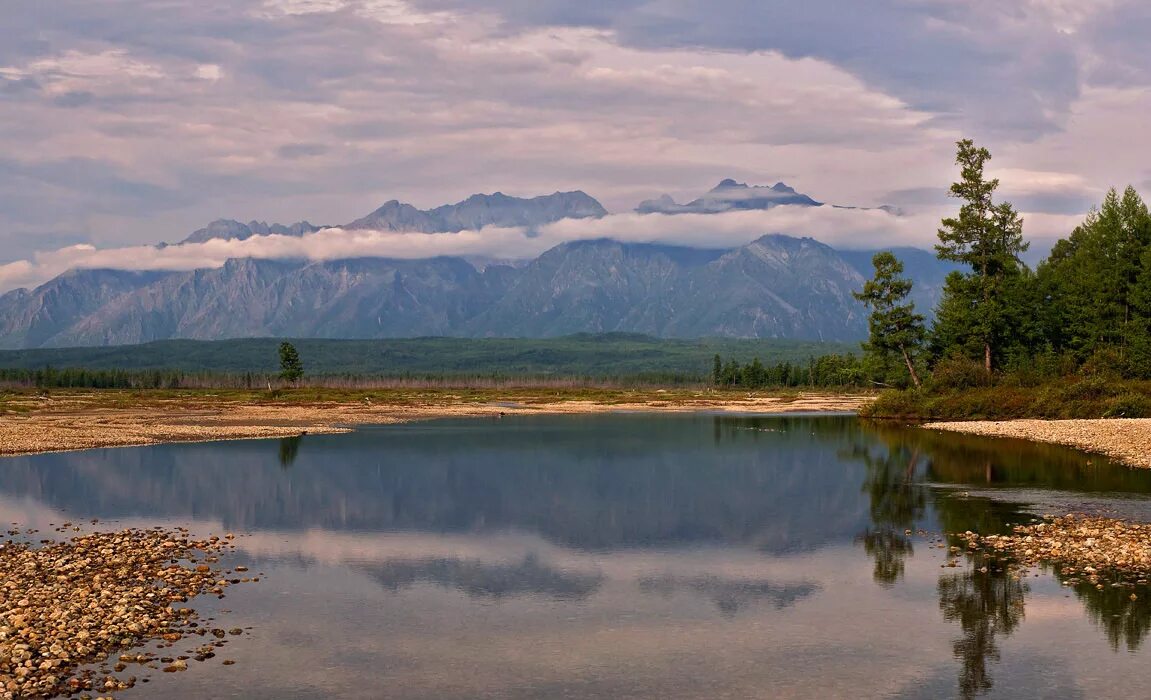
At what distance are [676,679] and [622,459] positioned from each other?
47.4 metres

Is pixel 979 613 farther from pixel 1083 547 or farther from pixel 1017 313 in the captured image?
pixel 1017 313

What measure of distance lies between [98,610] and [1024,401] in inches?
3416

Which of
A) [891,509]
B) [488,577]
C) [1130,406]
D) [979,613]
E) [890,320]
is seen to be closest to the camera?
[979,613]

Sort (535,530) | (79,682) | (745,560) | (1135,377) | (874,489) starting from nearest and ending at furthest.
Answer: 1. (79,682)
2. (745,560)
3. (535,530)
4. (874,489)
5. (1135,377)

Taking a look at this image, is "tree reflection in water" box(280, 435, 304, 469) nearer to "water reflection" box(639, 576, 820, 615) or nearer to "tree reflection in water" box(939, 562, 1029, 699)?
"water reflection" box(639, 576, 820, 615)

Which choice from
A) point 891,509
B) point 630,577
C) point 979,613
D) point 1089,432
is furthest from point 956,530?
point 1089,432

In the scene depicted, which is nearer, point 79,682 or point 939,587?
point 79,682

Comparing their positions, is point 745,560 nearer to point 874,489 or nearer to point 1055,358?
point 874,489

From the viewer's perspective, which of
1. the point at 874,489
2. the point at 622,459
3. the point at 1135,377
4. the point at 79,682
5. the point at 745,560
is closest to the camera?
the point at 79,682

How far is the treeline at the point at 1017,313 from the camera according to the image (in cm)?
9135

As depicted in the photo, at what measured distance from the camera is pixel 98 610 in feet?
81.5

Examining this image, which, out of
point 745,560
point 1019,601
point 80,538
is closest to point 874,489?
point 745,560

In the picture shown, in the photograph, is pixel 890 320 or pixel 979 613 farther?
pixel 890 320

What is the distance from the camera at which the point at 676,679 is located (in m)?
21.1
